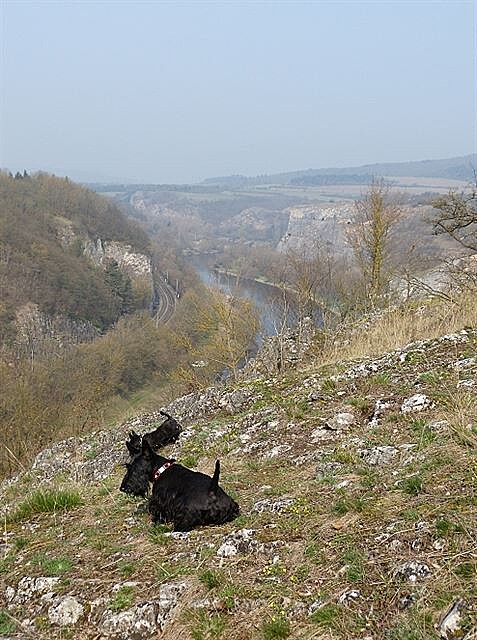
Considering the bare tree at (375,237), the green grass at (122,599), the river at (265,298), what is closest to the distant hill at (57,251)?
the river at (265,298)

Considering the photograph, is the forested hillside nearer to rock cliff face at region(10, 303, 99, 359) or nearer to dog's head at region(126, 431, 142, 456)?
rock cliff face at region(10, 303, 99, 359)

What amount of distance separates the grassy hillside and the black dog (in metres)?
0.15

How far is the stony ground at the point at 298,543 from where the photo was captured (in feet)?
12.1

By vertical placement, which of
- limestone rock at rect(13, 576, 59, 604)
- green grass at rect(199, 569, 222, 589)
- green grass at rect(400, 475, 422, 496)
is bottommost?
limestone rock at rect(13, 576, 59, 604)

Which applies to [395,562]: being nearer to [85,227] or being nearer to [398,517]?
[398,517]

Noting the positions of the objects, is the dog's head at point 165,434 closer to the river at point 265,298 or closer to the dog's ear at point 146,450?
the dog's ear at point 146,450

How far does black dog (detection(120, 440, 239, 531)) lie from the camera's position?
5352 millimetres

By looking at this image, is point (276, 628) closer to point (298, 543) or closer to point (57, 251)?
point (298, 543)

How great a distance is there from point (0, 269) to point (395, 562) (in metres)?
96.6

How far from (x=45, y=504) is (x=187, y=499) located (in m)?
2.50

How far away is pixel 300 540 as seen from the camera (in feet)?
15.2

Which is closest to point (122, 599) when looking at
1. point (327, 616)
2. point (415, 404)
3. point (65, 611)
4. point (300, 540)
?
point (65, 611)

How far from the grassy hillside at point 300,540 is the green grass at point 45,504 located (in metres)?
0.02

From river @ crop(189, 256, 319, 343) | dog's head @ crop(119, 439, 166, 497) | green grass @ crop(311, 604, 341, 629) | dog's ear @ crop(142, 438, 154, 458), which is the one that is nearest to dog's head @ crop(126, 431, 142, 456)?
dog's head @ crop(119, 439, 166, 497)
